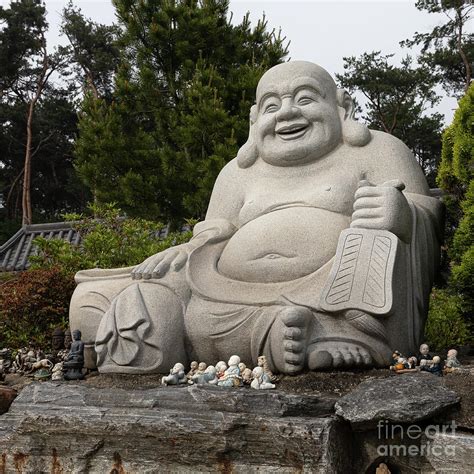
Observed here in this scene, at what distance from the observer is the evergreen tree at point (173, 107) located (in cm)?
931

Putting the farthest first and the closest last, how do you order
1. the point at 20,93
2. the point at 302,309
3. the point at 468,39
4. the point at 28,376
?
1. the point at 20,93
2. the point at 468,39
3. the point at 28,376
4. the point at 302,309

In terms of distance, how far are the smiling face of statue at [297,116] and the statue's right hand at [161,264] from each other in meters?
0.93

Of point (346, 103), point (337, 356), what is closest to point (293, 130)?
point (346, 103)

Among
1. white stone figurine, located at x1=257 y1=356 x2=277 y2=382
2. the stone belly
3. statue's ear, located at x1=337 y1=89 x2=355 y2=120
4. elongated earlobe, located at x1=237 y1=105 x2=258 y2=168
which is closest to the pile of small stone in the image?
the stone belly

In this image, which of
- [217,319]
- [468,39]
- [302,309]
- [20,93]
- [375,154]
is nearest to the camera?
[302,309]

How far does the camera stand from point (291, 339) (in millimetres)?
3332

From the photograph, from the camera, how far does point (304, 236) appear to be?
387cm

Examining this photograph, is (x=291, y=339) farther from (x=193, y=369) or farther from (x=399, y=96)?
(x=399, y=96)

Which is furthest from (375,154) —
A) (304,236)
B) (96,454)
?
(96,454)

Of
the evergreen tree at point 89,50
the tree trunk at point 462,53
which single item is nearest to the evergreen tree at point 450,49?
the tree trunk at point 462,53

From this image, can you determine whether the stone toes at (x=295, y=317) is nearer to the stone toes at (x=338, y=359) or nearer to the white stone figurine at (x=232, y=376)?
the stone toes at (x=338, y=359)

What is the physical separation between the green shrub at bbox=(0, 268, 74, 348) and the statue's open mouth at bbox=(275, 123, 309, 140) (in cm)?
305

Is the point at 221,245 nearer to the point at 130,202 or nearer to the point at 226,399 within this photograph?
the point at 226,399

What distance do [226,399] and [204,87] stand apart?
7043 mm
